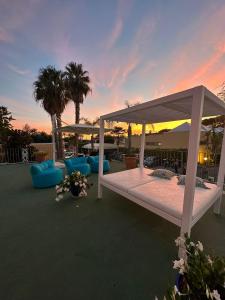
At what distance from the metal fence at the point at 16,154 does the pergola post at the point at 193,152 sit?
10.1 m

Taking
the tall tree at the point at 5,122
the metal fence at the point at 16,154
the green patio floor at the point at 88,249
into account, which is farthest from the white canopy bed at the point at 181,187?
the tall tree at the point at 5,122

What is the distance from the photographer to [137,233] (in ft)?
7.80

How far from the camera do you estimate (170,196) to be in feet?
8.29

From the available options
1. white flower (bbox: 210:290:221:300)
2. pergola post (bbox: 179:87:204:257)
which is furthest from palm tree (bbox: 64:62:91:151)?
white flower (bbox: 210:290:221:300)

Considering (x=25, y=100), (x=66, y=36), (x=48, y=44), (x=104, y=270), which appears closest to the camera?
(x=104, y=270)

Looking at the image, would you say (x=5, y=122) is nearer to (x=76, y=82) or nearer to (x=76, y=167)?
(x=76, y=82)

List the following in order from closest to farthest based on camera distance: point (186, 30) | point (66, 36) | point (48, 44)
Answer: point (186, 30)
point (66, 36)
point (48, 44)

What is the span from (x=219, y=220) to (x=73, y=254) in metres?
2.89

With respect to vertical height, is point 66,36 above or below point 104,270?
above

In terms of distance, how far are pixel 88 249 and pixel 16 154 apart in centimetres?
948

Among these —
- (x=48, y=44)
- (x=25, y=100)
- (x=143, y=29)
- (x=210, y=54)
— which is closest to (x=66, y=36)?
(x=48, y=44)

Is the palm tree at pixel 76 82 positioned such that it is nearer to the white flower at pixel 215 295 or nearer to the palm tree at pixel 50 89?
the palm tree at pixel 50 89

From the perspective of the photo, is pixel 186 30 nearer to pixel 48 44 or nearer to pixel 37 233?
pixel 48 44

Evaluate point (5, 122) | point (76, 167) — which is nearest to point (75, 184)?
point (76, 167)
